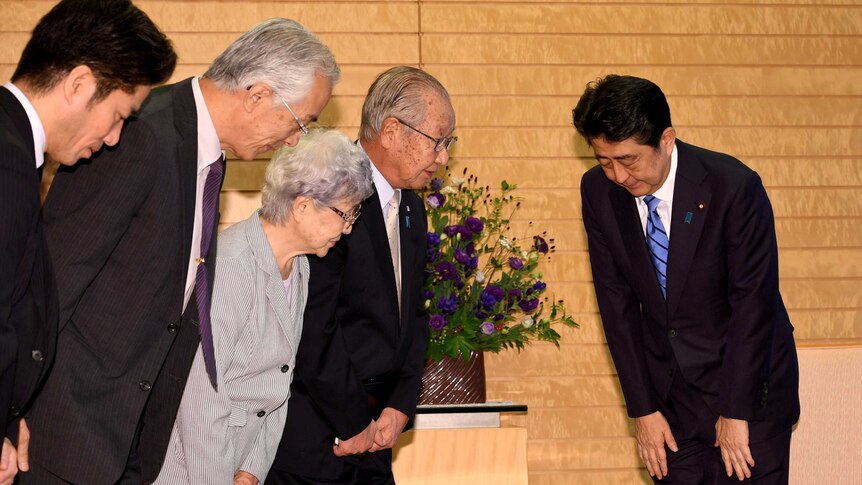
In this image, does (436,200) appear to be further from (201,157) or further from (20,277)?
(20,277)

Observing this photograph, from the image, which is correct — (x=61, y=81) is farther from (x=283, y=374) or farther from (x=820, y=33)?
(x=820, y=33)

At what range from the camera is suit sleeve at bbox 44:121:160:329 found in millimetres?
2014

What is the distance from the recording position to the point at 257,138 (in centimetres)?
243

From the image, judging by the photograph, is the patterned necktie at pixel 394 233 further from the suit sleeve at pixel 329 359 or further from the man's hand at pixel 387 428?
the man's hand at pixel 387 428

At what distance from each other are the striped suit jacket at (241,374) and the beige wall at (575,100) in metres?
1.83

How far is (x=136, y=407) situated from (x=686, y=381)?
1.74m

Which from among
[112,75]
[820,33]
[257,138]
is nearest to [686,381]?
[257,138]

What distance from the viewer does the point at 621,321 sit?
3.21 metres

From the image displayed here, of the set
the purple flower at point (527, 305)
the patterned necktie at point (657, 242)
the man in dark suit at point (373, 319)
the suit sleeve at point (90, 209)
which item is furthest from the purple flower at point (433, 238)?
the suit sleeve at point (90, 209)

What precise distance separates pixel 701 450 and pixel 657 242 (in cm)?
68

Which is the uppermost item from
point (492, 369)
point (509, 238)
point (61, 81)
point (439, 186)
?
point (61, 81)

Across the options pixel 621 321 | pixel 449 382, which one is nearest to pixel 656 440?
pixel 621 321

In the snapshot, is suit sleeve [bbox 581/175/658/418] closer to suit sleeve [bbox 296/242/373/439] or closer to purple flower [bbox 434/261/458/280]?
purple flower [bbox 434/261/458/280]

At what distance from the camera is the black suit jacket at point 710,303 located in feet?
9.70
